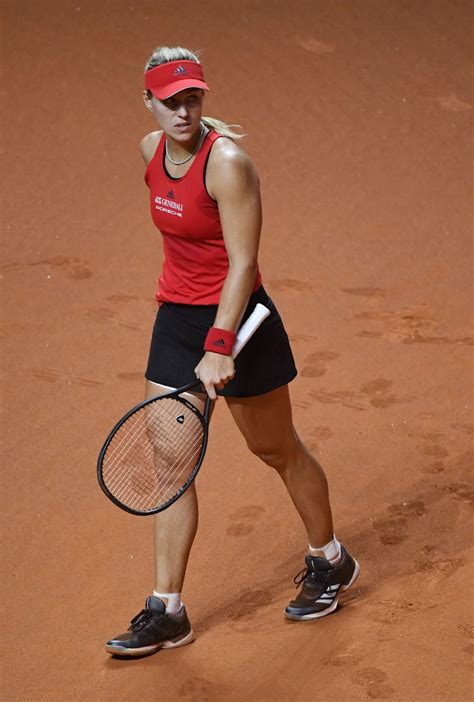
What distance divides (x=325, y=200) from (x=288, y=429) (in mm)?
3482

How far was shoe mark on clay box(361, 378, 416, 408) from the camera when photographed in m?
5.17

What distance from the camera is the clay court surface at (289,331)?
3.72m

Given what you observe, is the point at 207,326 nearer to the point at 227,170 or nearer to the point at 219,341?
the point at 219,341

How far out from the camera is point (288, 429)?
12.3 feet

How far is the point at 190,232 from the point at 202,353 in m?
0.41

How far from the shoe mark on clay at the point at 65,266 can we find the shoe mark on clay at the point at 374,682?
3.44 meters

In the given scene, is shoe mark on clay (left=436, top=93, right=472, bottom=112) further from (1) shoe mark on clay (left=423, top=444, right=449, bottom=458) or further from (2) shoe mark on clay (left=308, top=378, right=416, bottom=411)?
(1) shoe mark on clay (left=423, top=444, right=449, bottom=458)

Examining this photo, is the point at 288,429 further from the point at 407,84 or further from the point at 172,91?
the point at 407,84

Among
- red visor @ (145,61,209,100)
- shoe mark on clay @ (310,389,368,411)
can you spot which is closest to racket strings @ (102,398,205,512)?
red visor @ (145,61,209,100)

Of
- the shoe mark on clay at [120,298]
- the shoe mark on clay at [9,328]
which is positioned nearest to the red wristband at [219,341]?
the shoe mark on clay at [9,328]

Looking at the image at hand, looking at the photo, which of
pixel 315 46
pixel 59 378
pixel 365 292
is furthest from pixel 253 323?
pixel 315 46

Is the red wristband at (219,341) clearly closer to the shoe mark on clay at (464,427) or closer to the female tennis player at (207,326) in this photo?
the female tennis player at (207,326)

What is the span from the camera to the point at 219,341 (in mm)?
3355

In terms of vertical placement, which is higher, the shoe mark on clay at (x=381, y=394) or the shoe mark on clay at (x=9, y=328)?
the shoe mark on clay at (x=381, y=394)
